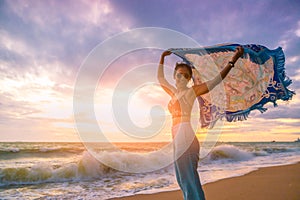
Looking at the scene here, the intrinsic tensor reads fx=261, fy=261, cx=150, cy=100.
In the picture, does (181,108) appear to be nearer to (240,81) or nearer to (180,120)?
(180,120)

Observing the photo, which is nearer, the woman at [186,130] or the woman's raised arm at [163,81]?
the woman at [186,130]

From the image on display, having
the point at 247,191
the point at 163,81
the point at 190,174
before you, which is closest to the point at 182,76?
the point at 163,81

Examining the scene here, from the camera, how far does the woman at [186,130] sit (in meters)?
2.60

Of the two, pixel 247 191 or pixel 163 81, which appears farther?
pixel 247 191

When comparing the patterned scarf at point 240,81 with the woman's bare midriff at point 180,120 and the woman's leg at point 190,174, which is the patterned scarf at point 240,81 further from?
the woman's leg at point 190,174

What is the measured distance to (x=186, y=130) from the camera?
2.67 meters

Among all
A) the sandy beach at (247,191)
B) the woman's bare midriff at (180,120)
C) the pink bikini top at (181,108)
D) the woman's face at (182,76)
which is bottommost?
the sandy beach at (247,191)

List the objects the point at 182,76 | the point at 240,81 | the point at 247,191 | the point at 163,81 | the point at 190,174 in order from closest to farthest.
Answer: the point at 190,174 < the point at 182,76 < the point at 163,81 < the point at 240,81 < the point at 247,191

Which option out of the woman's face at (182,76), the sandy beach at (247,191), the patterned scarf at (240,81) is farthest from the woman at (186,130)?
the sandy beach at (247,191)

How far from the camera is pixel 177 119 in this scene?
2.75 metres

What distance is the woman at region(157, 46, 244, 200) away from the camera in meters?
2.60

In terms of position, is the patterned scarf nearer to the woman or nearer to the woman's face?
the woman's face

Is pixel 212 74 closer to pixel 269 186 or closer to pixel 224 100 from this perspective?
pixel 224 100

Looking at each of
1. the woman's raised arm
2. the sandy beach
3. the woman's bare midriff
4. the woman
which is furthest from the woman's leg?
the sandy beach
